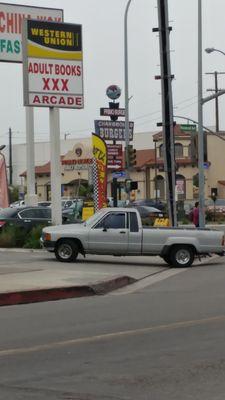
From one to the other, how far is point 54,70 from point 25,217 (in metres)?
5.67

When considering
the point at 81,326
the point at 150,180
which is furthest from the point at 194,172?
the point at 81,326

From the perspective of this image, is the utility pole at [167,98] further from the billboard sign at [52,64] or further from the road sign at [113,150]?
the road sign at [113,150]

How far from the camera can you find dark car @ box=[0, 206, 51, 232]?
80.8ft

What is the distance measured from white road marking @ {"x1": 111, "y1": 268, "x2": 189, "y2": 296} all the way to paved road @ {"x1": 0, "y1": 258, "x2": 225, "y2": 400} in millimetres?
1134

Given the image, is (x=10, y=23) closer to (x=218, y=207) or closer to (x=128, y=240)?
(x=128, y=240)

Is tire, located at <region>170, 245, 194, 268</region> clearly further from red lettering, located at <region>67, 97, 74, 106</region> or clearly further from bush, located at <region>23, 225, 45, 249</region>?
red lettering, located at <region>67, 97, 74, 106</region>

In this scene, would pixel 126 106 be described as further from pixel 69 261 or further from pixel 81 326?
pixel 81 326

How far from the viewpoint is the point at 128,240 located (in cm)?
1883

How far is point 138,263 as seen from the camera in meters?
19.8

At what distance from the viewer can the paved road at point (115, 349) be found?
6.02 meters

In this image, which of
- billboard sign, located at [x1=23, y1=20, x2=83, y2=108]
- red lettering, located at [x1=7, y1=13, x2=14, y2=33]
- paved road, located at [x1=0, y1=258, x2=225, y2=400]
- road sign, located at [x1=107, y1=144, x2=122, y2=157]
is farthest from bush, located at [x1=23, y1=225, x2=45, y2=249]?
paved road, located at [x1=0, y1=258, x2=225, y2=400]

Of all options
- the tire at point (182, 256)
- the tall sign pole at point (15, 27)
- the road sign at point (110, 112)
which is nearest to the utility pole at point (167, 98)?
the road sign at point (110, 112)

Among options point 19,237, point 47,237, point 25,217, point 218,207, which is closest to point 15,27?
point 25,217

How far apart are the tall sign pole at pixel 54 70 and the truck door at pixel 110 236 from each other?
19.0 ft
